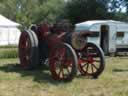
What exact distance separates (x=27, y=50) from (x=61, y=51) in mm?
2333

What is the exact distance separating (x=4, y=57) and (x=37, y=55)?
5631 millimetres

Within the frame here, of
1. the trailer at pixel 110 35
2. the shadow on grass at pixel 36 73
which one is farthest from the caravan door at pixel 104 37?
the shadow on grass at pixel 36 73

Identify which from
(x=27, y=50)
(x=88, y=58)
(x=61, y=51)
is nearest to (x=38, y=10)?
(x=27, y=50)

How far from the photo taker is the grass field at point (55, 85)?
340 inches

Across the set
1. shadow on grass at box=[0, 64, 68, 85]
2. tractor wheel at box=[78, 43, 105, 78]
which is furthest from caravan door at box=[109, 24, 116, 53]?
tractor wheel at box=[78, 43, 105, 78]

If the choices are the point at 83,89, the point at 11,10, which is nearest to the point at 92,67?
the point at 83,89

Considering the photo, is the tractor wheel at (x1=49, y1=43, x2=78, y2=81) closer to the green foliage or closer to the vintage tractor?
the vintage tractor

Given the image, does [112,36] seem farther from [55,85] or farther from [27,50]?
[55,85]

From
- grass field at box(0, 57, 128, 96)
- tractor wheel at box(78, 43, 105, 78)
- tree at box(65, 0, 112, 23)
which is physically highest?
tree at box(65, 0, 112, 23)

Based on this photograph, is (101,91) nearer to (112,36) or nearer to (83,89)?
(83,89)

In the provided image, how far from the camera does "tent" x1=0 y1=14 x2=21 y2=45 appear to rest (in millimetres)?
37094

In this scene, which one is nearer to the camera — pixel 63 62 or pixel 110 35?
pixel 63 62

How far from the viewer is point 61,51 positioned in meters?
10.3

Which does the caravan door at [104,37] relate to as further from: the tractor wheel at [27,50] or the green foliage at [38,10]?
the green foliage at [38,10]
